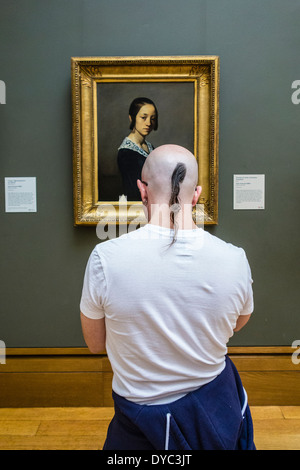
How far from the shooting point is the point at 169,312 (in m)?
1.09

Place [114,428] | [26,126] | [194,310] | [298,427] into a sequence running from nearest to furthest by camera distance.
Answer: [194,310] < [114,428] < [298,427] < [26,126]

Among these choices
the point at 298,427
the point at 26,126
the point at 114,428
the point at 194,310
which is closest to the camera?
the point at 194,310

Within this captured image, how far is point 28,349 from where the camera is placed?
253 centimetres

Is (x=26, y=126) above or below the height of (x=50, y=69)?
below

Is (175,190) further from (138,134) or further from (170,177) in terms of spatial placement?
(138,134)

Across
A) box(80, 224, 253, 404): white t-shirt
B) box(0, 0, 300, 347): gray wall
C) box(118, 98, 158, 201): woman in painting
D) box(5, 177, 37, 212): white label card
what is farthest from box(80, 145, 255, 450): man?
box(5, 177, 37, 212): white label card

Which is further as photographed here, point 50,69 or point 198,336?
point 50,69

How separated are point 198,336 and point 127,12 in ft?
7.56

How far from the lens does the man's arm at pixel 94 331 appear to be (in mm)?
1254

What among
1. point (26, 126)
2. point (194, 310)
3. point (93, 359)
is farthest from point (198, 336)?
point (26, 126)

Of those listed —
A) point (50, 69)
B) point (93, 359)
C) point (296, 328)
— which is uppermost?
point (50, 69)

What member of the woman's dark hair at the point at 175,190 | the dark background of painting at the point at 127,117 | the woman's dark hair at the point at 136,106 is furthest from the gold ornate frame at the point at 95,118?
the woman's dark hair at the point at 175,190

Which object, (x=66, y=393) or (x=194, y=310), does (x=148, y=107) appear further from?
(x=66, y=393)

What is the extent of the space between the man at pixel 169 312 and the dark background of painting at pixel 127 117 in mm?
1291
